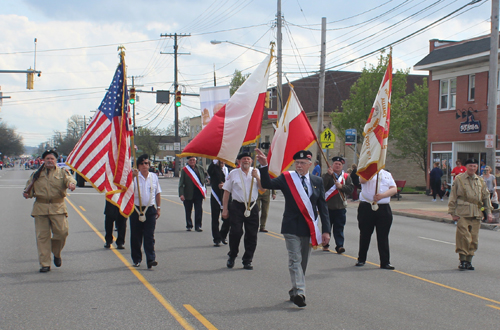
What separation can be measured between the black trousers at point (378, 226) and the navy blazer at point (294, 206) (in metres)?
2.27

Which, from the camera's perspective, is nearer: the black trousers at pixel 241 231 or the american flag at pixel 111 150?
the american flag at pixel 111 150

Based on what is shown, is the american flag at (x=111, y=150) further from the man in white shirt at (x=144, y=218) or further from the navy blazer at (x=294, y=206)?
the navy blazer at (x=294, y=206)

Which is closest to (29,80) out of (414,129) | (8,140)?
(414,129)

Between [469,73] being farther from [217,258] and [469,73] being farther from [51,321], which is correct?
[51,321]

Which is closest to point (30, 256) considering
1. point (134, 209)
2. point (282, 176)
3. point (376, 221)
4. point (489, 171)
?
point (134, 209)

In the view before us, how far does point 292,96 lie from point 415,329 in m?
3.92

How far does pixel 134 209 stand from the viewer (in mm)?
8555

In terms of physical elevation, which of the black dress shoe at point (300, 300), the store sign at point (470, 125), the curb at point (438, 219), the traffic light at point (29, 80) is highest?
the traffic light at point (29, 80)

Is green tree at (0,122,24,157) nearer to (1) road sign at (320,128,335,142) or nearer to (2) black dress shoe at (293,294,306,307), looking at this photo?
(1) road sign at (320,128,335,142)

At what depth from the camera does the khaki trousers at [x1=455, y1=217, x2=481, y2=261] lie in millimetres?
8875

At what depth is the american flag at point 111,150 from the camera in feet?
27.9

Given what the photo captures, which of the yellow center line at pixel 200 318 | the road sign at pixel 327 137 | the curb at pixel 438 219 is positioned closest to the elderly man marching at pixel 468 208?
the yellow center line at pixel 200 318

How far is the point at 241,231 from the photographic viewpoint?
8.85 metres

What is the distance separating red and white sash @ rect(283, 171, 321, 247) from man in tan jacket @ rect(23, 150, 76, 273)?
352 centimetres
